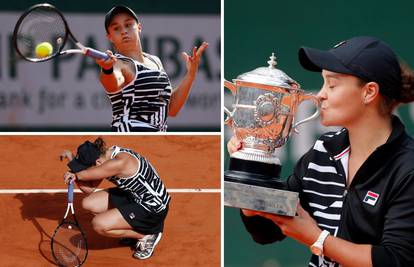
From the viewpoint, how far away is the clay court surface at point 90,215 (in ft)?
10.1

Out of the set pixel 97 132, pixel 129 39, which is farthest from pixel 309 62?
pixel 97 132

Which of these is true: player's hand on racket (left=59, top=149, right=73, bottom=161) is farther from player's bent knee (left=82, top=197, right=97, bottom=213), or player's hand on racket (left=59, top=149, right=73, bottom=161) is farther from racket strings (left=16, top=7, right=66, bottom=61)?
racket strings (left=16, top=7, right=66, bottom=61)

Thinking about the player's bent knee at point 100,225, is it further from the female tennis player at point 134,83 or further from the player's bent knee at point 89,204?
the female tennis player at point 134,83

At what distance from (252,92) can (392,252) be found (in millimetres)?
515

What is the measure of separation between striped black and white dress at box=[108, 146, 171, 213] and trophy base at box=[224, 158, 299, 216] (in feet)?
3.53

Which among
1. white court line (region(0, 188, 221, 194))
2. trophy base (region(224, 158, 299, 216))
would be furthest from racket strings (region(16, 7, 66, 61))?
trophy base (region(224, 158, 299, 216))

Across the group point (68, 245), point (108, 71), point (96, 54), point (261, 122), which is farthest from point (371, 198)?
point (68, 245)

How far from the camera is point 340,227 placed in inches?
70.0

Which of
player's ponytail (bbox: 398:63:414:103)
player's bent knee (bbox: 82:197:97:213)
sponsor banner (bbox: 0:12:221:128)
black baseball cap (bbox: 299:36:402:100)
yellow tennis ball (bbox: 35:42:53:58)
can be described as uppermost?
black baseball cap (bbox: 299:36:402:100)

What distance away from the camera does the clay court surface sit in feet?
10.1

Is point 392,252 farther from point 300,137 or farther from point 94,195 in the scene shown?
point 300,137

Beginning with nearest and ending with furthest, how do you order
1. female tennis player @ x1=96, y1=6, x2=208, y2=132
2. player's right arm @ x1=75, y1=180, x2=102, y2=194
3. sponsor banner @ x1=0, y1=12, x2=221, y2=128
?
female tennis player @ x1=96, y1=6, x2=208, y2=132 → player's right arm @ x1=75, y1=180, x2=102, y2=194 → sponsor banner @ x1=0, y1=12, x2=221, y2=128

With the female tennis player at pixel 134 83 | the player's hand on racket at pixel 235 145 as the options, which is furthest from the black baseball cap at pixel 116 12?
the player's hand on racket at pixel 235 145

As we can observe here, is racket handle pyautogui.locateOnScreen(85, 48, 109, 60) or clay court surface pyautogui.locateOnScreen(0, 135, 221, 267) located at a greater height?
racket handle pyautogui.locateOnScreen(85, 48, 109, 60)
